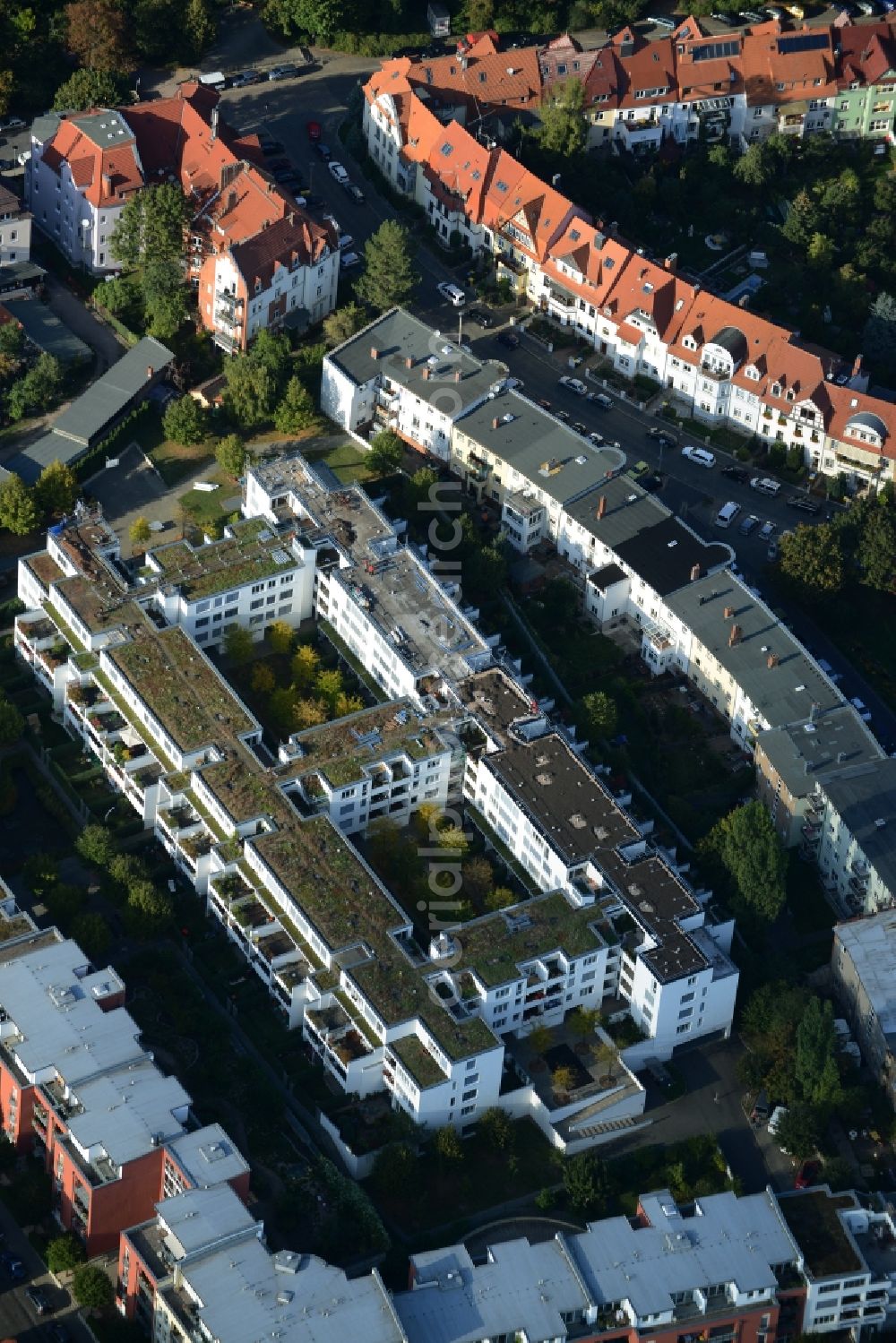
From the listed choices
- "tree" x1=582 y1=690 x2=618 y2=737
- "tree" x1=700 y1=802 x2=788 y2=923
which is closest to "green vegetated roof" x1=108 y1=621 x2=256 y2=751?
"tree" x1=582 y1=690 x2=618 y2=737

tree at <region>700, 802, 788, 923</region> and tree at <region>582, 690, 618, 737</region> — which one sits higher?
tree at <region>582, 690, 618, 737</region>

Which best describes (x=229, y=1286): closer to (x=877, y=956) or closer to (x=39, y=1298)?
(x=39, y=1298)

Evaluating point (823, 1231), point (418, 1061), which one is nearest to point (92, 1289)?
point (418, 1061)

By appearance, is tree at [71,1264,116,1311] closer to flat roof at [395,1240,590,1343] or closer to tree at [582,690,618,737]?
flat roof at [395,1240,590,1343]

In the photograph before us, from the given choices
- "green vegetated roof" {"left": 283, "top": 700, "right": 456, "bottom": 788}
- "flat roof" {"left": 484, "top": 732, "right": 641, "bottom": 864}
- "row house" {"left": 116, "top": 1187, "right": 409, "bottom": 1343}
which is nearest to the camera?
"row house" {"left": 116, "top": 1187, "right": 409, "bottom": 1343}

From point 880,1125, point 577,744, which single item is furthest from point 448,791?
point 880,1125

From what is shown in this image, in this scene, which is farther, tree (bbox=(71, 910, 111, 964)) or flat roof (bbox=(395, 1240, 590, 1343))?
tree (bbox=(71, 910, 111, 964))
